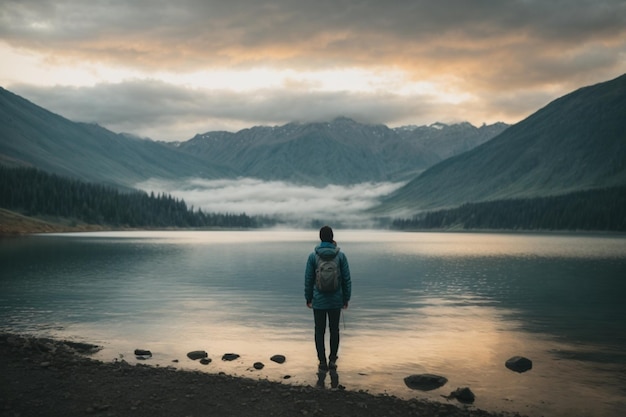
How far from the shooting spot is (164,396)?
18.8m

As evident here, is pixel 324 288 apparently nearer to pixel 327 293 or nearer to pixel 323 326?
pixel 327 293

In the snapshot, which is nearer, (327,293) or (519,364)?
(327,293)

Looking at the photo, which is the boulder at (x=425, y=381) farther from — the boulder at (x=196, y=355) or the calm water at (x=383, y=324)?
the boulder at (x=196, y=355)

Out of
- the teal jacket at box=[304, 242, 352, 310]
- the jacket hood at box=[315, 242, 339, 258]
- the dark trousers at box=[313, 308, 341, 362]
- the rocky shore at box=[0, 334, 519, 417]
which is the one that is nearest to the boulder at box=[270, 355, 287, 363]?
the dark trousers at box=[313, 308, 341, 362]

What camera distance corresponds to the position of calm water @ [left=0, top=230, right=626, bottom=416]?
23.6 metres

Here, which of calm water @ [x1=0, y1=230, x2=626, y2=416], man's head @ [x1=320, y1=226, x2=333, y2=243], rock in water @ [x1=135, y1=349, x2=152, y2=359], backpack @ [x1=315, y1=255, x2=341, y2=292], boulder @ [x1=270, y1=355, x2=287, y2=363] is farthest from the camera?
rock in water @ [x1=135, y1=349, x2=152, y2=359]

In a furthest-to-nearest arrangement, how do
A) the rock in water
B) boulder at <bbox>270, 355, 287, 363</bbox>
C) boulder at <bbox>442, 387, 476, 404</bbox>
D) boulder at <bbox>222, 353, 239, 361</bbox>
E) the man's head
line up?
1. the rock in water
2. boulder at <bbox>222, 353, 239, 361</bbox>
3. boulder at <bbox>270, 355, 287, 363</bbox>
4. the man's head
5. boulder at <bbox>442, 387, 476, 404</bbox>

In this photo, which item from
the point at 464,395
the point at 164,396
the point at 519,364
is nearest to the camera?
the point at 164,396

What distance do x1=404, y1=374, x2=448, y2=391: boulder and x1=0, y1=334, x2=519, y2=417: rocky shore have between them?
2.42 metres

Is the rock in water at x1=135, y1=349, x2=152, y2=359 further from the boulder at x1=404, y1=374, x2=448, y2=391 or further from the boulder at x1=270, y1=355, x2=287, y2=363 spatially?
the boulder at x1=404, y1=374, x2=448, y2=391

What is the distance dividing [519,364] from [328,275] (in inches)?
446

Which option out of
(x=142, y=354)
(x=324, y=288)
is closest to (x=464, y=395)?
(x=324, y=288)

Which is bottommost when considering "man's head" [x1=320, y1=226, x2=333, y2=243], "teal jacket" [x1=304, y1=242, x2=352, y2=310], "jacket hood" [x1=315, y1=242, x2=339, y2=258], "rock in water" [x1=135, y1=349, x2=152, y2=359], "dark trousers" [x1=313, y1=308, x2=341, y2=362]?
"rock in water" [x1=135, y1=349, x2=152, y2=359]

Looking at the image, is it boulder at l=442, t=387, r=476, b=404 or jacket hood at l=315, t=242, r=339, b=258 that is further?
jacket hood at l=315, t=242, r=339, b=258
